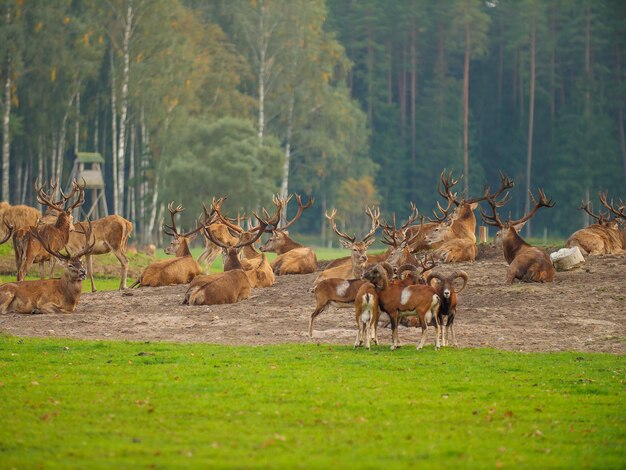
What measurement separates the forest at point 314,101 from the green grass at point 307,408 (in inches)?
1390

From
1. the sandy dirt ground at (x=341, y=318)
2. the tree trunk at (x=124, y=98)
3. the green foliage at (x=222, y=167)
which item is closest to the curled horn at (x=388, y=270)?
the sandy dirt ground at (x=341, y=318)

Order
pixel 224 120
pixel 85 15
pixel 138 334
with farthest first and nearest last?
pixel 224 120 < pixel 85 15 < pixel 138 334

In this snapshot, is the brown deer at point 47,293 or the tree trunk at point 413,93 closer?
the brown deer at point 47,293

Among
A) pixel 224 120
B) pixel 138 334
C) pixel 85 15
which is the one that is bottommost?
pixel 138 334

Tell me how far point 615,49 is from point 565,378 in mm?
66498

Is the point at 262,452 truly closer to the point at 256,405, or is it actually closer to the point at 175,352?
the point at 256,405

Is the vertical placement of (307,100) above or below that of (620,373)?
above

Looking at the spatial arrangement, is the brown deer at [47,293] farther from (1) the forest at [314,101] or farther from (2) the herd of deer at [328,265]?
(1) the forest at [314,101]

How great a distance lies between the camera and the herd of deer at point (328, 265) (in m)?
15.1

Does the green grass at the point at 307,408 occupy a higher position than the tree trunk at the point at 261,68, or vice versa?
the tree trunk at the point at 261,68

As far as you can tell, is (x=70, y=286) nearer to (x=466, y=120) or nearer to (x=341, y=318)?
(x=341, y=318)

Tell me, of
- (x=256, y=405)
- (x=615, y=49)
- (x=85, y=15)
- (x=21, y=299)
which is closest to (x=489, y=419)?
(x=256, y=405)

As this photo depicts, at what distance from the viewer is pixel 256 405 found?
11047mm

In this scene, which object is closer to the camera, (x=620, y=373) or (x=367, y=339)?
(x=620, y=373)
